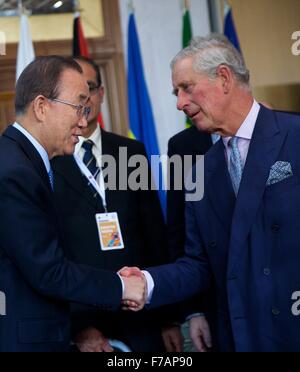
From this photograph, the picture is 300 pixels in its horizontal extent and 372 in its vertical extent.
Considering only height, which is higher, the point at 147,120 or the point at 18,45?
the point at 18,45

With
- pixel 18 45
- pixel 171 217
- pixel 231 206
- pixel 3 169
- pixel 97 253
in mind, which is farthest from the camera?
pixel 18 45

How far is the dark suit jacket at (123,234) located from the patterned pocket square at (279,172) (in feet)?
2.78

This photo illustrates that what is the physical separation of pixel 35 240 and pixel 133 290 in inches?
21.9

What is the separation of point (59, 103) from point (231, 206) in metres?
0.74

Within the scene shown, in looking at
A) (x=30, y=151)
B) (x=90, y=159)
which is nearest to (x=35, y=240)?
(x=30, y=151)

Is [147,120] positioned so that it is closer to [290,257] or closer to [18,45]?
[18,45]

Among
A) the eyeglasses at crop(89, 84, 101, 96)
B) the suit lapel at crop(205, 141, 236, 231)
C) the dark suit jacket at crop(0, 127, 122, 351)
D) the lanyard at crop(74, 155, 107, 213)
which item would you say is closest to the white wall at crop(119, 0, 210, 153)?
the eyeglasses at crop(89, 84, 101, 96)

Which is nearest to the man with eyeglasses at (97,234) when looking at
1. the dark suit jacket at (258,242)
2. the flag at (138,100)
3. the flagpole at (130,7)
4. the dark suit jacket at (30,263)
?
the dark suit jacket at (258,242)

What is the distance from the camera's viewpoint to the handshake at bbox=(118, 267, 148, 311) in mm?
2432

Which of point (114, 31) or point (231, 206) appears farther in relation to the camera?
point (114, 31)

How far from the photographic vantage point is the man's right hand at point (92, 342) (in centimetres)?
266

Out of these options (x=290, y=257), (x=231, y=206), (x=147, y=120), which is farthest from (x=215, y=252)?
(x=147, y=120)

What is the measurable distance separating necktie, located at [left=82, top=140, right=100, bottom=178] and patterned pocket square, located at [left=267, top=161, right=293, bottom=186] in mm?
956

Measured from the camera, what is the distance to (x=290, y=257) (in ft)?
7.20
